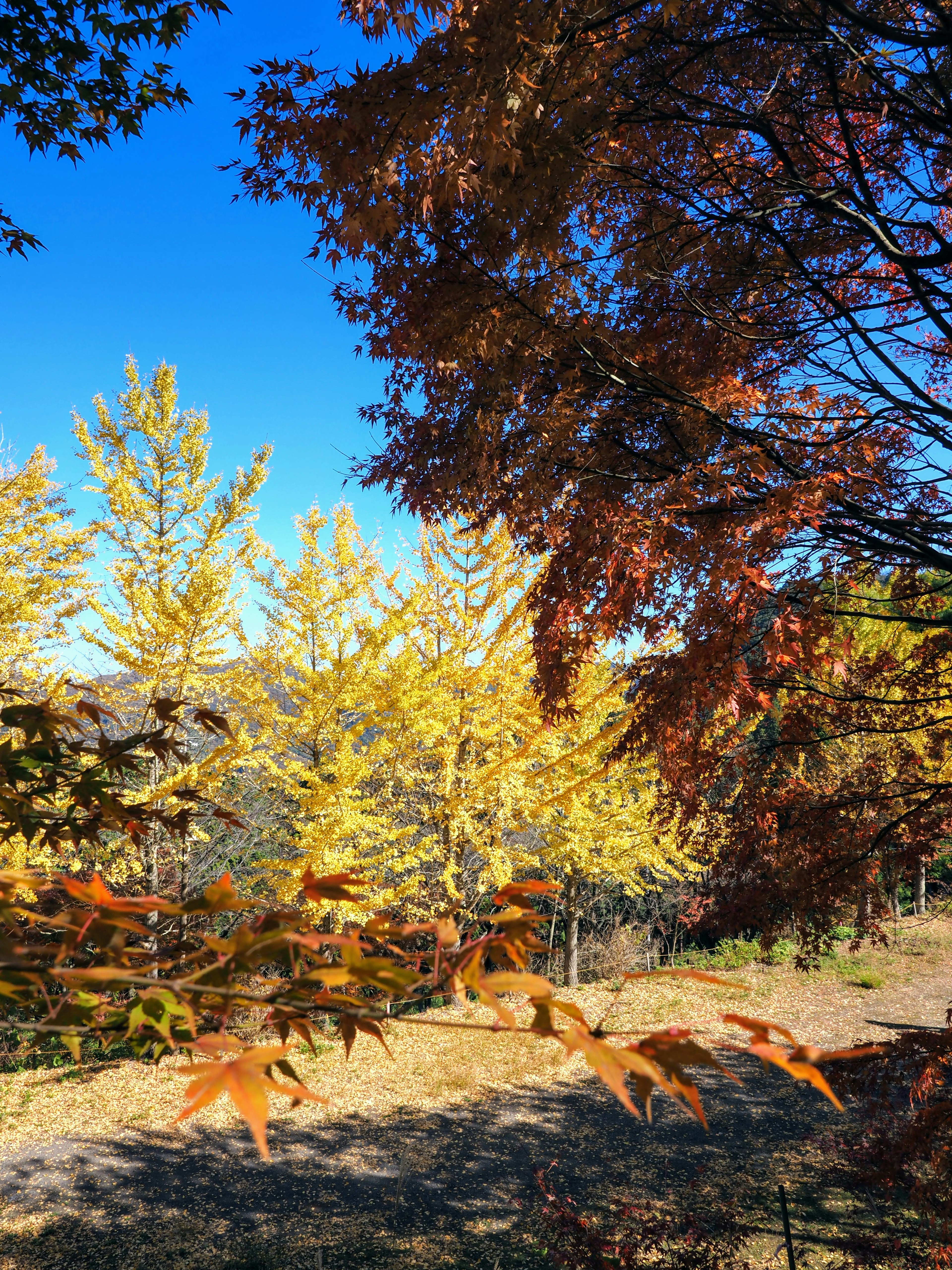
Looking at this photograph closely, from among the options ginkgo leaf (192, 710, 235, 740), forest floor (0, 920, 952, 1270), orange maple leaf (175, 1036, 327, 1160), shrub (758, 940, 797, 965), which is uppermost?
ginkgo leaf (192, 710, 235, 740)

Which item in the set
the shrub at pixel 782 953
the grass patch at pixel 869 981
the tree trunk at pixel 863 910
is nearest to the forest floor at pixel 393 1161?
the tree trunk at pixel 863 910

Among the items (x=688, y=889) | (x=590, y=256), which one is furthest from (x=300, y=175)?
(x=688, y=889)

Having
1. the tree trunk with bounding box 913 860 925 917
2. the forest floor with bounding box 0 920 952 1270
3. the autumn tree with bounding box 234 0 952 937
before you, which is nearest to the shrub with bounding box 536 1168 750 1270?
the forest floor with bounding box 0 920 952 1270

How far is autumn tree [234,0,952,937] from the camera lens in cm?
230

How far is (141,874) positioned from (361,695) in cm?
345

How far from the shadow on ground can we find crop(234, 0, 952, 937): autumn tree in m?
3.62

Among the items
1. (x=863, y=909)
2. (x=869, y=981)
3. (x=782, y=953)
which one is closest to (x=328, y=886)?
(x=863, y=909)

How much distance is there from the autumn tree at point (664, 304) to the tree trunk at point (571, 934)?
31.0 ft

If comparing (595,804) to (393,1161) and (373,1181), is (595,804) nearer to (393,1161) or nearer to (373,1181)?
(393,1161)

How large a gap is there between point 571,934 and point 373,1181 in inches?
309

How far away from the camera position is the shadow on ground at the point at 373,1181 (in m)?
4.85

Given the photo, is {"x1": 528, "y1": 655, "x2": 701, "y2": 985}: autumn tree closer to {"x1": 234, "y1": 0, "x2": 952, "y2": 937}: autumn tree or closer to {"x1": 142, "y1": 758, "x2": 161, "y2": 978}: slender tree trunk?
{"x1": 234, "y1": 0, "x2": 952, "y2": 937}: autumn tree

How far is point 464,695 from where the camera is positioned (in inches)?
369

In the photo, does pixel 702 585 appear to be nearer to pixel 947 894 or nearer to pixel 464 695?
pixel 464 695
